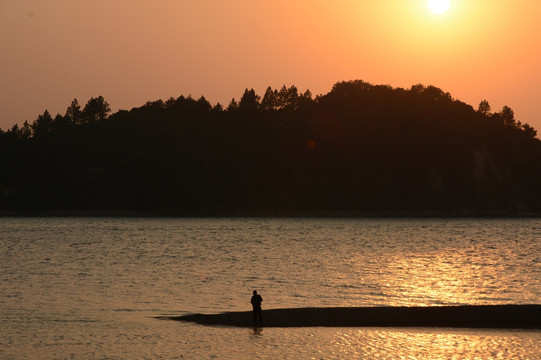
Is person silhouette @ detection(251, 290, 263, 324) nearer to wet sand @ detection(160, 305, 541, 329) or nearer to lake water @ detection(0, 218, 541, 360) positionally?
wet sand @ detection(160, 305, 541, 329)

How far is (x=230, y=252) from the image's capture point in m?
122

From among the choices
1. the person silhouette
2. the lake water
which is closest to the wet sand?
the person silhouette

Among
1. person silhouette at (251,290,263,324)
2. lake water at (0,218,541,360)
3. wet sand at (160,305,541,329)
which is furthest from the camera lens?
wet sand at (160,305,541,329)

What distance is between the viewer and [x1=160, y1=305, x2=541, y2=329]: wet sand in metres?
47.5

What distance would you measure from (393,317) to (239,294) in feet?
58.2

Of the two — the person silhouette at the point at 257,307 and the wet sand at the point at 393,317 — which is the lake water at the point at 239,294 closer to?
the wet sand at the point at 393,317

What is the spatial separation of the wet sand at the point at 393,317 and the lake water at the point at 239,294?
5.57ft

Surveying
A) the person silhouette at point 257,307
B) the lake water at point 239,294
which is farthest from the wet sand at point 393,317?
the lake water at point 239,294

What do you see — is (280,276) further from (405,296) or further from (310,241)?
(310,241)

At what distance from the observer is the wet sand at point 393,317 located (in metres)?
47.5

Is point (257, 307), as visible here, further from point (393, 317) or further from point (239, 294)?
point (239, 294)

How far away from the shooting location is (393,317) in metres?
49.8

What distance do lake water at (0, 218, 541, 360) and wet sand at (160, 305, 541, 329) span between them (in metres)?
1.70

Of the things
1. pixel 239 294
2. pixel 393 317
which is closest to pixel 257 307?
pixel 393 317
